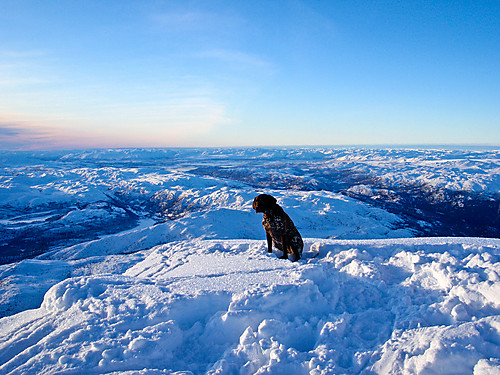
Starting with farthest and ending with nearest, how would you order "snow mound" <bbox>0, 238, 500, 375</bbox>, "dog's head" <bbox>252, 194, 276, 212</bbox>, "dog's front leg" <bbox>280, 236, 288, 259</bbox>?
"dog's head" <bbox>252, 194, 276, 212</bbox>
"dog's front leg" <bbox>280, 236, 288, 259</bbox>
"snow mound" <bbox>0, 238, 500, 375</bbox>

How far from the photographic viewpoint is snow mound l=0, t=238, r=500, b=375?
11.0 feet

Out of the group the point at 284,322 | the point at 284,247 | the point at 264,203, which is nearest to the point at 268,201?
the point at 264,203

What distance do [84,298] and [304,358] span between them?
435 centimetres

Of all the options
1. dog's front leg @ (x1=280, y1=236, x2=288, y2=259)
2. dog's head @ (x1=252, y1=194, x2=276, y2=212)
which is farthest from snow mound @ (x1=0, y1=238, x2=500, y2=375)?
dog's head @ (x1=252, y1=194, x2=276, y2=212)

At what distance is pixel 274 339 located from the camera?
381cm

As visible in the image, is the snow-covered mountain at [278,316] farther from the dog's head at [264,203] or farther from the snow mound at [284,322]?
the dog's head at [264,203]

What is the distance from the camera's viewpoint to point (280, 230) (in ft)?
25.2

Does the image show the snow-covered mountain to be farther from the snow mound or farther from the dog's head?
the dog's head

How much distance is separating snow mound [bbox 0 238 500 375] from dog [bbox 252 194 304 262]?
4.22ft

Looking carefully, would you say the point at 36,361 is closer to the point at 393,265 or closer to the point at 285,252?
the point at 285,252

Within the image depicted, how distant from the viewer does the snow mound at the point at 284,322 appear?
11.0 ft

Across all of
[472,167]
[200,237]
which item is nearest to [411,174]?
[472,167]

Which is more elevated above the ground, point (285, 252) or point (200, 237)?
point (285, 252)

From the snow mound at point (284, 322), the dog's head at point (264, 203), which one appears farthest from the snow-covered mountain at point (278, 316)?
the dog's head at point (264, 203)
